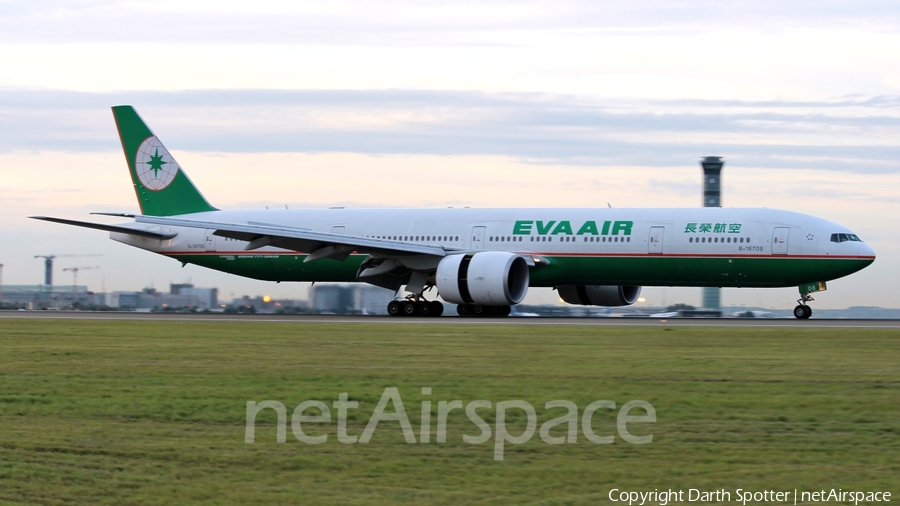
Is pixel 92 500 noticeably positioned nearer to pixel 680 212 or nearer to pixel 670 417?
pixel 670 417

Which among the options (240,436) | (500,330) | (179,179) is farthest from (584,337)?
(179,179)

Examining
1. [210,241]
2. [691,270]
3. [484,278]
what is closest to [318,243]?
[484,278]

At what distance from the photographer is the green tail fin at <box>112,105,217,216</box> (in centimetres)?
3878

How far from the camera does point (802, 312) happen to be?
3003 centimetres

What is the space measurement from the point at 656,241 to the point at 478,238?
561 cm

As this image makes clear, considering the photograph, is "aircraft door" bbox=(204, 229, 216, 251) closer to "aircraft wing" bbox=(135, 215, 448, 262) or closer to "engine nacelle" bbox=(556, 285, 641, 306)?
"aircraft wing" bbox=(135, 215, 448, 262)

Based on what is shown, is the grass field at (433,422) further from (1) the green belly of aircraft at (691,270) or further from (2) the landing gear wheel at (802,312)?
(2) the landing gear wheel at (802,312)

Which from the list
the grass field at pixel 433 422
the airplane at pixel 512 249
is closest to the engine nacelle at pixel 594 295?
the airplane at pixel 512 249

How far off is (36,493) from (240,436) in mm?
2034

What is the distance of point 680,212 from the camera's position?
30844 mm

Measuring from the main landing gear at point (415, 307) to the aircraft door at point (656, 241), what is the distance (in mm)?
6636

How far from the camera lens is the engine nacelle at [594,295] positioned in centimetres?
3481

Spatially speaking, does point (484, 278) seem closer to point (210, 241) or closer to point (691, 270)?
point (691, 270)

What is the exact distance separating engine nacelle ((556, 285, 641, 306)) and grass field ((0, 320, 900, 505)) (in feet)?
52.6
